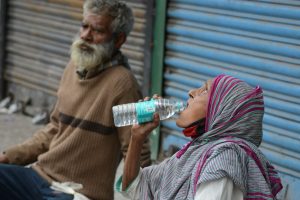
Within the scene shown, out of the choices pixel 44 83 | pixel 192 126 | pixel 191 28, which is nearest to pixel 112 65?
pixel 192 126

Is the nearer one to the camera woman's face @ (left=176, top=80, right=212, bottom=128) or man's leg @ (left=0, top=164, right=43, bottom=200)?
woman's face @ (left=176, top=80, right=212, bottom=128)

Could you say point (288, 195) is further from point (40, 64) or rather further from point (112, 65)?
point (40, 64)

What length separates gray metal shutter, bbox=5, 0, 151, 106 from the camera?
23.0ft

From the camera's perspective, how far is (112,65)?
3.68 m

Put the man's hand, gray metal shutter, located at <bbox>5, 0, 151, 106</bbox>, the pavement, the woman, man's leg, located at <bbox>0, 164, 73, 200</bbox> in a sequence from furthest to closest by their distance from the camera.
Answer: gray metal shutter, located at <bbox>5, 0, 151, 106</bbox>, the pavement, the man's hand, man's leg, located at <bbox>0, 164, 73, 200</bbox>, the woman

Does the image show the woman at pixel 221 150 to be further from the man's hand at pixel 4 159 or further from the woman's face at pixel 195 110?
the man's hand at pixel 4 159

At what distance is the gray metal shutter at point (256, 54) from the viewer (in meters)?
4.60

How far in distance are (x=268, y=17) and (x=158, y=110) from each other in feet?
7.03

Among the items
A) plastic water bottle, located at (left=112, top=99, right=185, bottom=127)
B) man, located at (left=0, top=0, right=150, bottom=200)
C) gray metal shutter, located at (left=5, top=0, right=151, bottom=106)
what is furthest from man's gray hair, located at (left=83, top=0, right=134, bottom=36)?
gray metal shutter, located at (left=5, top=0, right=151, bottom=106)

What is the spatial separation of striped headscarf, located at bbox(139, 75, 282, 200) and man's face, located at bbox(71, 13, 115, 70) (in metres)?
1.11

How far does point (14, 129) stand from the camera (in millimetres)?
6973

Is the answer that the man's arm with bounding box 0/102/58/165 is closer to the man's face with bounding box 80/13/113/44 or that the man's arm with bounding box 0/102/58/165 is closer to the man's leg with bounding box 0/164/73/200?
the man's leg with bounding box 0/164/73/200

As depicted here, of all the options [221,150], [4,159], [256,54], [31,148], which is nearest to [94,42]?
[31,148]

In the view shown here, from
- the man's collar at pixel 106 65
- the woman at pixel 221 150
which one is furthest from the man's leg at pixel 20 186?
the woman at pixel 221 150
